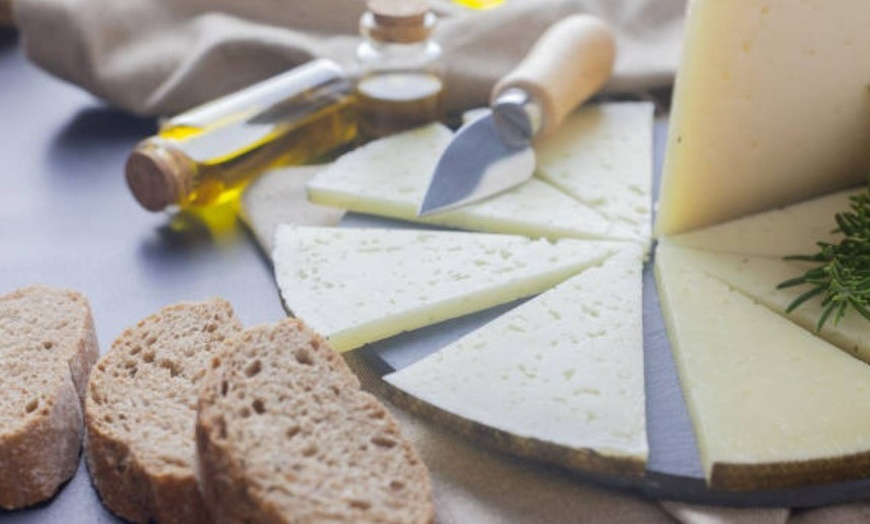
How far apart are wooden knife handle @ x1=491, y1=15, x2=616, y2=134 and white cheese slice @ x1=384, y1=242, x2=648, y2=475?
0.60m

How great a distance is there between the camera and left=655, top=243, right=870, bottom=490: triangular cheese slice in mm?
1682

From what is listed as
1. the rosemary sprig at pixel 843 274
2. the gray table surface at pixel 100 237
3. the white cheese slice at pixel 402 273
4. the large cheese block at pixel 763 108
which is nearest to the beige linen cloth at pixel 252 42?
the gray table surface at pixel 100 237

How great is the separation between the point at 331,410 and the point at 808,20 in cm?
114

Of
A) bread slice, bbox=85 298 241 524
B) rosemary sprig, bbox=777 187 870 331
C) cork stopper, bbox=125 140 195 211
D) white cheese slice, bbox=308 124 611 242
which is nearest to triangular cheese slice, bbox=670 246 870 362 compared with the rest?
rosemary sprig, bbox=777 187 870 331

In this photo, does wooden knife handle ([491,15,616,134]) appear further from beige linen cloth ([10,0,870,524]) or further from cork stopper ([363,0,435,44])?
cork stopper ([363,0,435,44])

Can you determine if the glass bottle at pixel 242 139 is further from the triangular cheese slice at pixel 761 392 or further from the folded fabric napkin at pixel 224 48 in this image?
the triangular cheese slice at pixel 761 392

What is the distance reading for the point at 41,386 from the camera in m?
1.79

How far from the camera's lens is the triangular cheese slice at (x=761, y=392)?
1.68m

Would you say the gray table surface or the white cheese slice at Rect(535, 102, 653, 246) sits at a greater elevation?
the white cheese slice at Rect(535, 102, 653, 246)

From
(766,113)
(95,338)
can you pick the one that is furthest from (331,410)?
(766,113)

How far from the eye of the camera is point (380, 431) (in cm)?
167

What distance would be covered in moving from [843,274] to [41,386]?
133cm

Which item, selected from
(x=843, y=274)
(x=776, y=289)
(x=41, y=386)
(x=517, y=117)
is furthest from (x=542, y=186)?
(x=41, y=386)

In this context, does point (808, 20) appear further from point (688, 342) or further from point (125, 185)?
point (125, 185)
